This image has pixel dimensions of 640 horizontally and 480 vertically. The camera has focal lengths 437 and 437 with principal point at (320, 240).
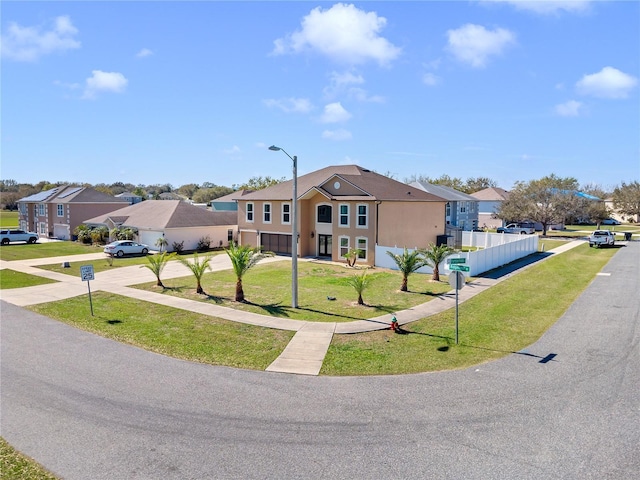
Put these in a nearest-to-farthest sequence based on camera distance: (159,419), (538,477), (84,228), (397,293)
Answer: (538,477) < (159,419) < (397,293) < (84,228)

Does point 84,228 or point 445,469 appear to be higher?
point 84,228

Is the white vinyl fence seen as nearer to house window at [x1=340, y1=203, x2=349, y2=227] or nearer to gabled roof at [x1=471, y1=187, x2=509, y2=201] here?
house window at [x1=340, y1=203, x2=349, y2=227]

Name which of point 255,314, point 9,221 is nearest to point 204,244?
point 255,314

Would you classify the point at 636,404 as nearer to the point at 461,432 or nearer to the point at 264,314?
the point at 461,432

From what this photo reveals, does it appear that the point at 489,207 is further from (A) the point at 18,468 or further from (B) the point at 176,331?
(A) the point at 18,468

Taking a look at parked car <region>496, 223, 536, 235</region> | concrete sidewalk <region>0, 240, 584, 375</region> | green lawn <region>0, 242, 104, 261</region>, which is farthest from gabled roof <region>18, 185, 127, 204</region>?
parked car <region>496, 223, 536, 235</region>

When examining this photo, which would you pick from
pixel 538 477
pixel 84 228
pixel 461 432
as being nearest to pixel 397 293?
pixel 461 432
